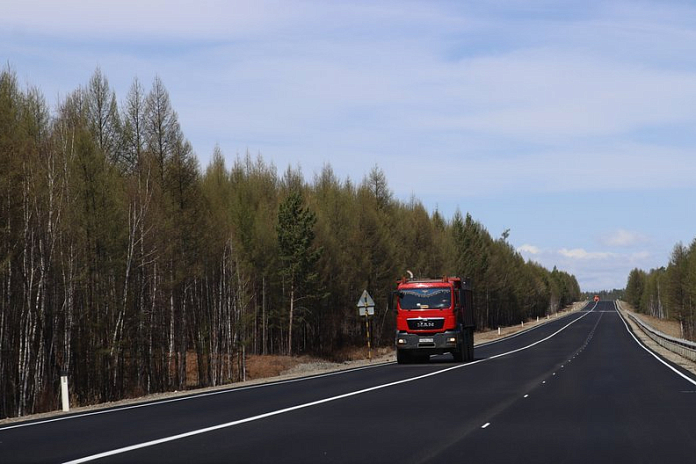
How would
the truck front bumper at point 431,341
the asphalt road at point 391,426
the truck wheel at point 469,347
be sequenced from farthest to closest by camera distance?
the truck wheel at point 469,347 → the truck front bumper at point 431,341 → the asphalt road at point 391,426

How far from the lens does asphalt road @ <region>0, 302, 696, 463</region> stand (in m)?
12.5

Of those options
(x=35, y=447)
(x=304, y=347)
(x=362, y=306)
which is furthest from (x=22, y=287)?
(x=304, y=347)

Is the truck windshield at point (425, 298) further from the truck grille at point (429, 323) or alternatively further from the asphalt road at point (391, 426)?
the asphalt road at point (391, 426)

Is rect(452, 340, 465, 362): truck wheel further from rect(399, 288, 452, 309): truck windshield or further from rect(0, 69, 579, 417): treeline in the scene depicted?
rect(0, 69, 579, 417): treeline

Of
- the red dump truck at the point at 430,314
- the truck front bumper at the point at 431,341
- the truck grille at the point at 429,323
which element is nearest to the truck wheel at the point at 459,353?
the red dump truck at the point at 430,314

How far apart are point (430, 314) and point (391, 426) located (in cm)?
2398

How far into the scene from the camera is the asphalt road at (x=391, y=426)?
12.5m

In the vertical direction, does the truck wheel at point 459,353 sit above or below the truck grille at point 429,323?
below

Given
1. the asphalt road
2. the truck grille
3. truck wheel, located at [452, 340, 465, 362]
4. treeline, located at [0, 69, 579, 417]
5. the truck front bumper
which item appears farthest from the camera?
truck wheel, located at [452, 340, 465, 362]

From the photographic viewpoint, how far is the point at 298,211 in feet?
242

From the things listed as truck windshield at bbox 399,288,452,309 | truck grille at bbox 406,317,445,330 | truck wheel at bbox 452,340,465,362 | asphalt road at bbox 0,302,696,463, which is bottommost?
asphalt road at bbox 0,302,696,463

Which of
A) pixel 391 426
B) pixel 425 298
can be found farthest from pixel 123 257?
pixel 391 426

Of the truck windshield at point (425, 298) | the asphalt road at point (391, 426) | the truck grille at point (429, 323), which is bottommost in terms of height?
the asphalt road at point (391, 426)

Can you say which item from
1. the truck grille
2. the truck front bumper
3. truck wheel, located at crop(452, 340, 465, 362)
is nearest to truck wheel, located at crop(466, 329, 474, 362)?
truck wheel, located at crop(452, 340, 465, 362)
